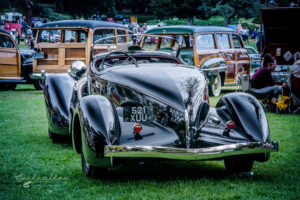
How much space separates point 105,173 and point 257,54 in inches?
753

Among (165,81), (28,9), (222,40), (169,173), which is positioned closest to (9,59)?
(222,40)

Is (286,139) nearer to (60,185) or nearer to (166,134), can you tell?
(166,134)

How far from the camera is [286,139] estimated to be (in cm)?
729

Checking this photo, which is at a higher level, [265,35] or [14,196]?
[265,35]

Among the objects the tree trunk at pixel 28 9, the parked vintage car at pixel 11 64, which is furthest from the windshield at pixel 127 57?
the tree trunk at pixel 28 9

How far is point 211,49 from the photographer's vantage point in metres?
13.7

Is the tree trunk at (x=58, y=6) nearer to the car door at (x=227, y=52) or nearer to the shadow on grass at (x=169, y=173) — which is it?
the car door at (x=227, y=52)

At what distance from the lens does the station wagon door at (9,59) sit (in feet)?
48.0

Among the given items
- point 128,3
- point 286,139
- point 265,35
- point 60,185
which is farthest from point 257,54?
point 128,3

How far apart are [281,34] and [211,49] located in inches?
101

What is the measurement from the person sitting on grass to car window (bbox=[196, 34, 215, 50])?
10.5 ft

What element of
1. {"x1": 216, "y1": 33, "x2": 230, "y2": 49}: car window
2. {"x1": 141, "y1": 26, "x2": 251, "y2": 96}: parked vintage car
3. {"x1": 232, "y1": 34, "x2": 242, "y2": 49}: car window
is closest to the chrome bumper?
{"x1": 141, "y1": 26, "x2": 251, "y2": 96}: parked vintage car

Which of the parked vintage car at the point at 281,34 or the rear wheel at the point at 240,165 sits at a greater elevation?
the parked vintage car at the point at 281,34

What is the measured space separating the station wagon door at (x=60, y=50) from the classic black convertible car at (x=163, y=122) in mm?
8262
